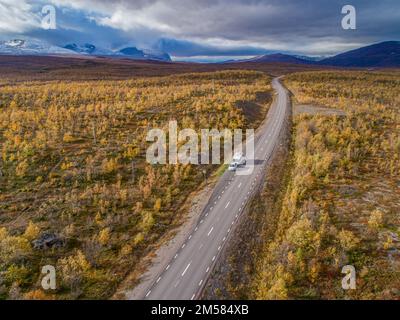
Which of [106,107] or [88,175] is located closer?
[88,175]

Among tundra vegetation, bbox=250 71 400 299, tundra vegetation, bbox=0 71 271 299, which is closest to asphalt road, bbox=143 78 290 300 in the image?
tundra vegetation, bbox=0 71 271 299

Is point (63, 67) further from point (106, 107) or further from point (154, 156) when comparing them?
point (154, 156)

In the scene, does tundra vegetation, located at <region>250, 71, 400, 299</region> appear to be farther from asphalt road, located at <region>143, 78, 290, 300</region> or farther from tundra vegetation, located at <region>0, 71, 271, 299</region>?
tundra vegetation, located at <region>0, 71, 271, 299</region>

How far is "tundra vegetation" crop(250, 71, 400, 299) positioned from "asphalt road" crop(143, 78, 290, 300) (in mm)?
3963

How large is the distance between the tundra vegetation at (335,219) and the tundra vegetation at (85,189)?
11364mm

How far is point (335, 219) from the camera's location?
1210 inches

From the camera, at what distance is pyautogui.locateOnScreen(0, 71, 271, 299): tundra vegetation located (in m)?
24.6

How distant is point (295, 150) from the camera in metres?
49.5

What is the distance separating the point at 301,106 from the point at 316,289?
213 ft

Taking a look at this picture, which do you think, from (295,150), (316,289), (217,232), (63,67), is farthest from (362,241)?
(63,67)

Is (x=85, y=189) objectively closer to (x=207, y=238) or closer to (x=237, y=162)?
(x=207, y=238)

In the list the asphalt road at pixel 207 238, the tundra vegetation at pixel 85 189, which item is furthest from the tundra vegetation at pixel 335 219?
the tundra vegetation at pixel 85 189

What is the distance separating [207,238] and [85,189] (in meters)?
16.9

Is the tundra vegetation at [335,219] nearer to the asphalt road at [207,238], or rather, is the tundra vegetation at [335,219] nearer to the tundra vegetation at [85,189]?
the asphalt road at [207,238]
